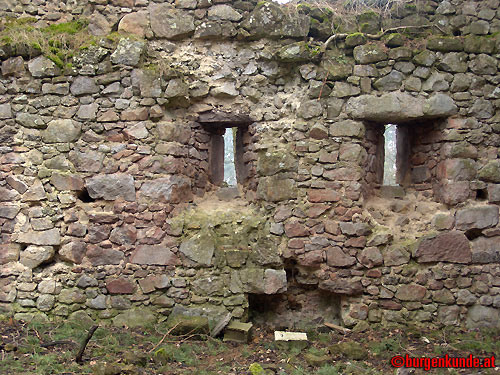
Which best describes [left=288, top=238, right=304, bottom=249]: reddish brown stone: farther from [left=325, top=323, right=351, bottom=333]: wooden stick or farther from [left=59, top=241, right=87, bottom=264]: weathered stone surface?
[left=59, top=241, right=87, bottom=264]: weathered stone surface

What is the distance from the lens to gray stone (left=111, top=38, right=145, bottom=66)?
201 inches

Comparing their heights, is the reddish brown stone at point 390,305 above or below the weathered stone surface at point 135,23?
below

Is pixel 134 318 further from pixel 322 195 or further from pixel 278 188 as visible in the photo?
pixel 322 195

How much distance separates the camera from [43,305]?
497 centimetres

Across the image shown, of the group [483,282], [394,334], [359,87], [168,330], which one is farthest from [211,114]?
[483,282]

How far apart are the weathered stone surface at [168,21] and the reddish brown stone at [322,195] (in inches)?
96.9

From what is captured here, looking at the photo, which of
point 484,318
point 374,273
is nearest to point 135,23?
point 374,273

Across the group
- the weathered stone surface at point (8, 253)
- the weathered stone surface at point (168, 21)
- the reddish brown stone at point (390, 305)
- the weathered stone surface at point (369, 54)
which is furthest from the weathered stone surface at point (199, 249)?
the weathered stone surface at point (369, 54)

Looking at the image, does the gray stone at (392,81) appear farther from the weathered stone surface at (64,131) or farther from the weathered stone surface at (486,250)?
the weathered stone surface at (64,131)

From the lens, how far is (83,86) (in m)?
5.13

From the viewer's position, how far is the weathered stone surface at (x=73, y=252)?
502cm

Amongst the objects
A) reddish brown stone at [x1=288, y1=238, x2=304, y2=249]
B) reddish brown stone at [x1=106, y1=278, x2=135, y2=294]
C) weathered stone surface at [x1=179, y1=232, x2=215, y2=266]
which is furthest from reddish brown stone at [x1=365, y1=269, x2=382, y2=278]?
reddish brown stone at [x1=106, y1=278, x2=135, y2=294]

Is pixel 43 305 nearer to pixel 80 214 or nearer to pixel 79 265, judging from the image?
pixel 79 265

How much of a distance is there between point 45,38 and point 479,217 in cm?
552
